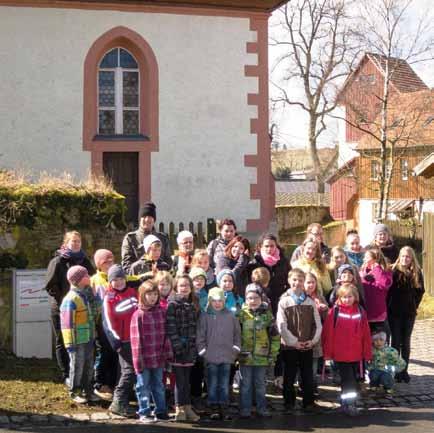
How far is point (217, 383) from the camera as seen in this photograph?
27.2 feet

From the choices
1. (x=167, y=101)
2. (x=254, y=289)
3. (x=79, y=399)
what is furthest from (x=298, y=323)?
(x=167, y=101)

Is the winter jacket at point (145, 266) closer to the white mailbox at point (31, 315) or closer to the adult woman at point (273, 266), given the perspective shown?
the adult woman at point (273, 266)

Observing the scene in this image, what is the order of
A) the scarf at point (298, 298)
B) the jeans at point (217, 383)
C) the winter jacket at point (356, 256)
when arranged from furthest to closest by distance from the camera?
1. the winter jacket at point (356, 256)
2. the scarf at point (298, 298)
3. the jeans at point (217, 383)

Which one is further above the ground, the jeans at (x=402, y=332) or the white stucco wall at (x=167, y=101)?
the white stucco wall at (x=167, y=101)

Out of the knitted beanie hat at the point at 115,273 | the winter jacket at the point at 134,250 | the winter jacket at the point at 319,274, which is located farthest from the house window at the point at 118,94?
the knitted beanie hat at the point at 115,273

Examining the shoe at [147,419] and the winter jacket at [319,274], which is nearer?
the shoe at [147,419]

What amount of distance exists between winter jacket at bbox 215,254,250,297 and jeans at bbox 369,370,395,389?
1.80 m

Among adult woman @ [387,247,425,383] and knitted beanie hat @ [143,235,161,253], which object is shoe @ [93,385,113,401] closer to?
knitted beanie hat @ [143,235,161,253]

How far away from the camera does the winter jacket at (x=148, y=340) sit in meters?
7.93

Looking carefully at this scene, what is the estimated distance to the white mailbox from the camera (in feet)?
32.4

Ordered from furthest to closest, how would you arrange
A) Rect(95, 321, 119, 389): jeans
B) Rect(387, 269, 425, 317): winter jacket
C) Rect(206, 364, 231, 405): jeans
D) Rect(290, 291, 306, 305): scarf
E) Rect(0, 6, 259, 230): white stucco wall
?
Rect(0, 6, 259, 230): white stucco wall < Rect(387, 269, 425, 317): winter jacket < Rect(95, 321, 119, 389): jeans < Rect(290, 291, 306, 305): scarf < Rect(206, 364, 231, 405): jeans

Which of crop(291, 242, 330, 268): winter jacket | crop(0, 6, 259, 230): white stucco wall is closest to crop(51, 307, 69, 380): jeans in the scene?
crop(291, 242, 330, 268): winter jacket

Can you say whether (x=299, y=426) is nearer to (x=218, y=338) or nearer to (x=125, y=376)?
(x=218, y=338)

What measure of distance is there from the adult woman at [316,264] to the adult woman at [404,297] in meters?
1.07
